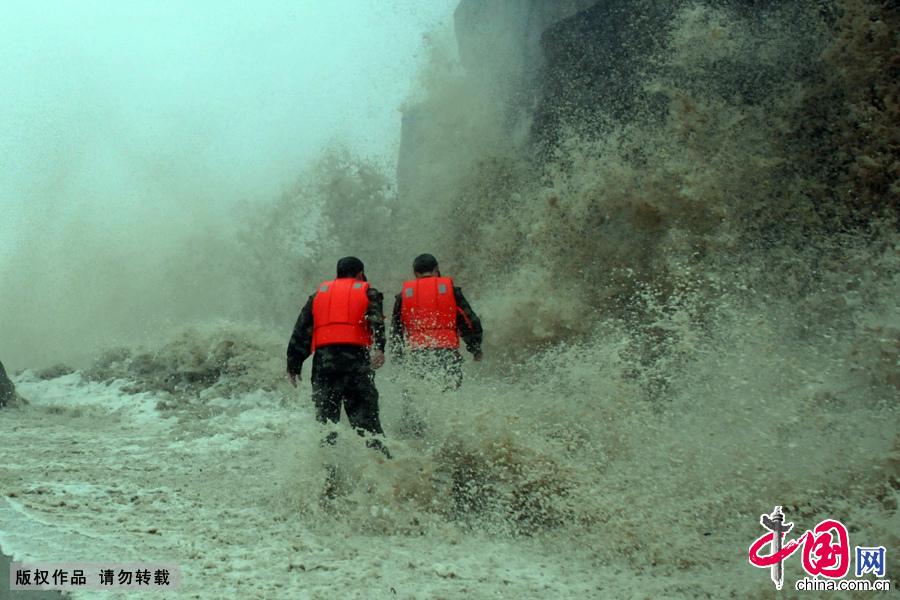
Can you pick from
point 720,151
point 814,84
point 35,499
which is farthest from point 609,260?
point 35,499

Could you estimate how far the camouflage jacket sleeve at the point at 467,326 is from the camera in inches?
183

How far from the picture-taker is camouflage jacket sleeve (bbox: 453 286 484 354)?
4.64 metres

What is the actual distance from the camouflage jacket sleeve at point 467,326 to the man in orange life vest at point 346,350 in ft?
2.29

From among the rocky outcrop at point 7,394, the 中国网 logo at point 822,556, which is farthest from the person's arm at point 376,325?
the rocky outcrop at point 7,394

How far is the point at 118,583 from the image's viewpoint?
249cm

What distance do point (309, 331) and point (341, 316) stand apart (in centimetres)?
29

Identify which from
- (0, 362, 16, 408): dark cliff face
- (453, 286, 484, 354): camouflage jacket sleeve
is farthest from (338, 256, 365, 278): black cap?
(0, 362, 16, 408): dark cliff face

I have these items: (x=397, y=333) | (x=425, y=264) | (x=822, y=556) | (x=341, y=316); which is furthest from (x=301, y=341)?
(x=822, y=556)

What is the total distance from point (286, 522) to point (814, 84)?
7.96 meters

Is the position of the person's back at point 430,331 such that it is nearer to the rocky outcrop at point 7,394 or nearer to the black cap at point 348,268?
the black cap at point 348,268

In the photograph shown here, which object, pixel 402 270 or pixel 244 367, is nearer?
pixel 244 367

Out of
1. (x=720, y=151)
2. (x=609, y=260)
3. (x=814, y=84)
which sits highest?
(x=814, y=84)

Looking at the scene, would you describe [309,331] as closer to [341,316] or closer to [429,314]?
[341,316]

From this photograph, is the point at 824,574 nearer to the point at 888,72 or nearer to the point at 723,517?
the point at 723,517
